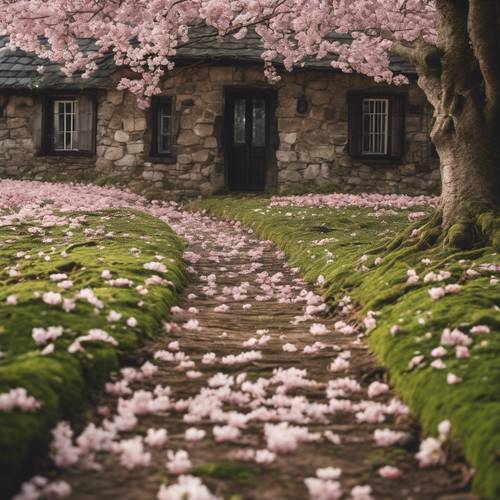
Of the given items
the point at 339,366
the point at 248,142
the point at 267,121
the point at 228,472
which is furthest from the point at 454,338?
the point at 248,142

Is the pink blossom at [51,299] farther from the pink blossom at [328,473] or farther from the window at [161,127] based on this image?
the window at [161,127]

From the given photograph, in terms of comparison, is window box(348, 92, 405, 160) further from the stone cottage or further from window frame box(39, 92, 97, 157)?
window frame box(39, 92, 97, 157)

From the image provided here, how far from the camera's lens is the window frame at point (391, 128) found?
20.7 meters

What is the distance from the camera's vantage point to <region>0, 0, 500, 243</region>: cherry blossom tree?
746 centimetres

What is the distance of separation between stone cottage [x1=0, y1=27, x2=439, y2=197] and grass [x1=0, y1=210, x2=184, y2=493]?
10.6m

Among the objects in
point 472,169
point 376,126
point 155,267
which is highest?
point 376,126

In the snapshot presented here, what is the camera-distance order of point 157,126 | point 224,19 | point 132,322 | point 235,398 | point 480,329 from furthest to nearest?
point 157,126
point 224,19
point 132,322
point 480,329
point 235,398

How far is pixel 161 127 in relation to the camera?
21766mm

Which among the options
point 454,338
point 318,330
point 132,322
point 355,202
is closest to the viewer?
point 454,338

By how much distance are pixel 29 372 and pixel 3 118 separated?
2086 centimetres

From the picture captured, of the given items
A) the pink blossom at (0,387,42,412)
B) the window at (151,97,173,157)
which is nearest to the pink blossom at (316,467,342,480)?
the pink blossom at (0,387,42,412)

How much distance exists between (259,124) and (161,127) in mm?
3438

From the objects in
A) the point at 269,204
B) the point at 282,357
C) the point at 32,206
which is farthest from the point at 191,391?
the point at 269,204

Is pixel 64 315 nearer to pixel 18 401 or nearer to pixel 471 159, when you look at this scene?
pixel 18 401
